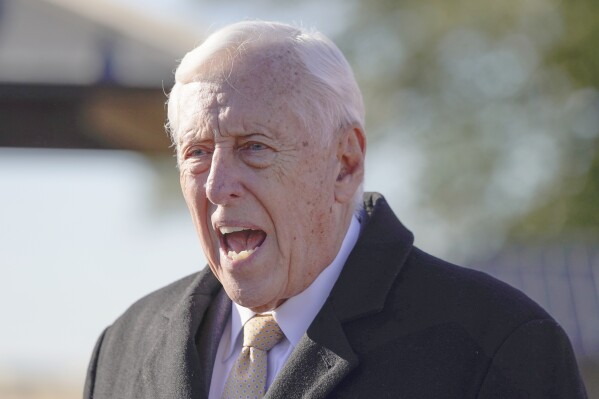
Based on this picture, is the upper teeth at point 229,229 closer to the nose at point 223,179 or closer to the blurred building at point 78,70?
the nose at point 223,179

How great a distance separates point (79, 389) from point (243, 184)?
41.5 ft

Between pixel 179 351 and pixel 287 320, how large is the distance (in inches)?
12.4

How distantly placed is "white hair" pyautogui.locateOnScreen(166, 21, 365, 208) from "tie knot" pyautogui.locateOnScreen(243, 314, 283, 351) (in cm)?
50

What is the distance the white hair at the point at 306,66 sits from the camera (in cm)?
328

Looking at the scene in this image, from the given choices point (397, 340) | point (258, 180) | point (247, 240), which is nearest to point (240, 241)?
point (247, 240)

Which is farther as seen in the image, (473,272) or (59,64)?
(59,64)

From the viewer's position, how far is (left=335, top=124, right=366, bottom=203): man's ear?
11.0 ft

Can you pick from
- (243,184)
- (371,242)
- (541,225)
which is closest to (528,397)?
(371,242)

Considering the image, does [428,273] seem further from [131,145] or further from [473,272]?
[131,145]

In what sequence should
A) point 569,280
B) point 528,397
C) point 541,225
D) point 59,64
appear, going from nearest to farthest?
1. point 528,397
2. point 59,64
3. point 569,280
4. point 541,225

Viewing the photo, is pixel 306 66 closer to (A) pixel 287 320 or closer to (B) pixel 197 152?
(B) pixel 197 152

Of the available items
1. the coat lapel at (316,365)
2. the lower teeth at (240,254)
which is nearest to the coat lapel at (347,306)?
the coat lapel at (316,365)

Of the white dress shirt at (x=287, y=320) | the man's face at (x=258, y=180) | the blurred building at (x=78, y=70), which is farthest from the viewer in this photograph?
the blurred building at (x=78, y=70)

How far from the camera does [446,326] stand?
10.6ft
